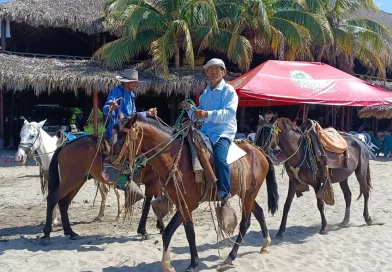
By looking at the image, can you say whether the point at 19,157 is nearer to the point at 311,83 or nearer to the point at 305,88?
the point at 305,88

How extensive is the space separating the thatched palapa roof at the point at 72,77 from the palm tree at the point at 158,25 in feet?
1.77

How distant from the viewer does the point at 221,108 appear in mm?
3834

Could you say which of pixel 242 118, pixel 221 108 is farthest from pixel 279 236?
pixel 242 118

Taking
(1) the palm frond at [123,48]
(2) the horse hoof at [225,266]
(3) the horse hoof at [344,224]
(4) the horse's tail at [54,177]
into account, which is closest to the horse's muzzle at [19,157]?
(4) the horse's tail at [54,177]

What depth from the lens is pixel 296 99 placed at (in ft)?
26.6

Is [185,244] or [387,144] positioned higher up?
[185,244]

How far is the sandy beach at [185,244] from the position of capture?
13.3ft

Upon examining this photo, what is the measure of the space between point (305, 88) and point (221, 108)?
16.7 feet

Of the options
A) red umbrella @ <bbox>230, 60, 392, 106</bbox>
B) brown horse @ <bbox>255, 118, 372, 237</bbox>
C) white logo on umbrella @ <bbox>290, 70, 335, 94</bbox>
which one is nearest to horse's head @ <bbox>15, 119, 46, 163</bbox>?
brown horse @ <bbox>255, 118, 372, 237</bbox>

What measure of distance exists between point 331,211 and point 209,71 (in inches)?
156

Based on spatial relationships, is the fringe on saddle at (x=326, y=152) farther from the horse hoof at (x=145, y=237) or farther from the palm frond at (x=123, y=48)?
the palm frond at (x=123, y=48)

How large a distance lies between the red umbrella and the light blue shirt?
13.8 ft

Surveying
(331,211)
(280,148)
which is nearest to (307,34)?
(331,211)

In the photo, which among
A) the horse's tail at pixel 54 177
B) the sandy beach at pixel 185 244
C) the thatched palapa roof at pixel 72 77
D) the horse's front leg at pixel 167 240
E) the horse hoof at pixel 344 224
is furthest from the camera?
the thatched palapa roof at pixel 72 77
